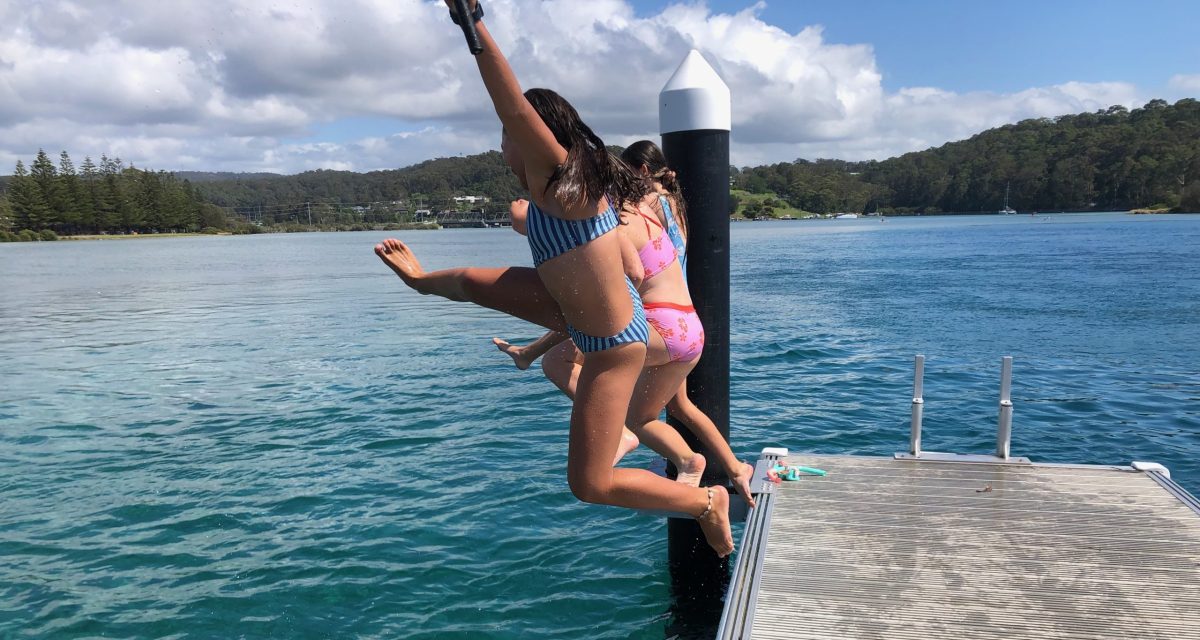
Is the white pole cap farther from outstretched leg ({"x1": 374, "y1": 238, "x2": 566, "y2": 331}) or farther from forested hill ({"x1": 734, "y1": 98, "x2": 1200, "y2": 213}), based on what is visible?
forested hill ({"x1": 734, "y1": 98, "x2": 1200, "y2": 213})

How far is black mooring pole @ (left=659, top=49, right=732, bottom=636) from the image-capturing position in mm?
5426

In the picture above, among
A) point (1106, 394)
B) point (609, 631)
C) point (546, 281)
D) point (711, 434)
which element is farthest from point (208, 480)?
point (1106, 394)

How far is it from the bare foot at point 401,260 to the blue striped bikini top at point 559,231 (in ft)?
3.53

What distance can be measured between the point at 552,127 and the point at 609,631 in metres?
4.26

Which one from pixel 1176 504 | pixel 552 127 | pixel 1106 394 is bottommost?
pixel 1106 394

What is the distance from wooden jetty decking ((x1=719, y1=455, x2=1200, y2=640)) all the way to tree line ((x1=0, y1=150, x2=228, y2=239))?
140 meters

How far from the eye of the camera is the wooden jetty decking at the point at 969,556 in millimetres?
3777

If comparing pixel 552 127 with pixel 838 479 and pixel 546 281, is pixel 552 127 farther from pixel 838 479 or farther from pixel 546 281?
pixel 838 479

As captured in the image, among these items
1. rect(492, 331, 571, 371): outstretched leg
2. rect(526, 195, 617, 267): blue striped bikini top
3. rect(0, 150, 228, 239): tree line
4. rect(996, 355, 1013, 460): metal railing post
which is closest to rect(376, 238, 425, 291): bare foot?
rect(526, 195, 617, 267): blue striped bikini top

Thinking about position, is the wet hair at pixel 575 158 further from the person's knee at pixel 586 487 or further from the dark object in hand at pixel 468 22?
the person's knee at pixel 586 487

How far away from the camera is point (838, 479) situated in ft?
19.9

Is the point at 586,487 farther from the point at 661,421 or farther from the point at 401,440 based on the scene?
the point at 401,440

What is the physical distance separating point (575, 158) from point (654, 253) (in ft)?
4.55

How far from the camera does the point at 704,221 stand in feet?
18.2
